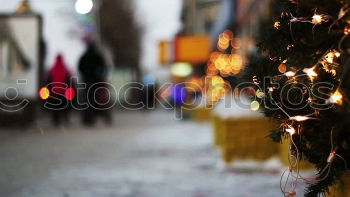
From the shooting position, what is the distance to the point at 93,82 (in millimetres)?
15422

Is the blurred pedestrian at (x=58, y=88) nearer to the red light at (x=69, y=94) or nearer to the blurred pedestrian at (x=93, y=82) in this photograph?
the red light at (x=69, y=94)

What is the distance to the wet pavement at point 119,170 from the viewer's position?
6.05 m

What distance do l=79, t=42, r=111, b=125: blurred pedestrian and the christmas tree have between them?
11.5 m

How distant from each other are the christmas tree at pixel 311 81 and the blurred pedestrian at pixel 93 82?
1155cm

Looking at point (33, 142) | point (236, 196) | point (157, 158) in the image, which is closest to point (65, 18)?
point (33, 142)

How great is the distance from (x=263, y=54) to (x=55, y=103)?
37.3 feet

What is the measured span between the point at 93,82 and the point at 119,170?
26.2 ft

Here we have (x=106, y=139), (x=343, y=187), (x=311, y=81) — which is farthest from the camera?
(x=106, y=139)

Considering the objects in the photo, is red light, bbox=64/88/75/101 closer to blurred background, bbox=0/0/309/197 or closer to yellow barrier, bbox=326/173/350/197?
blurred background, bbox=0/0/309/197

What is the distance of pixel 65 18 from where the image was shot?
4078 centimetres

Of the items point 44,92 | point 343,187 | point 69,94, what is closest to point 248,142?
point 343,187

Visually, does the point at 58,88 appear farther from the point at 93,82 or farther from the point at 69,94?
the point at 69,94

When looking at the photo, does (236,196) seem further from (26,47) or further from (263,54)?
(26,47)

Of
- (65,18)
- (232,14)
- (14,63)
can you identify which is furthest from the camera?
(65,18)
